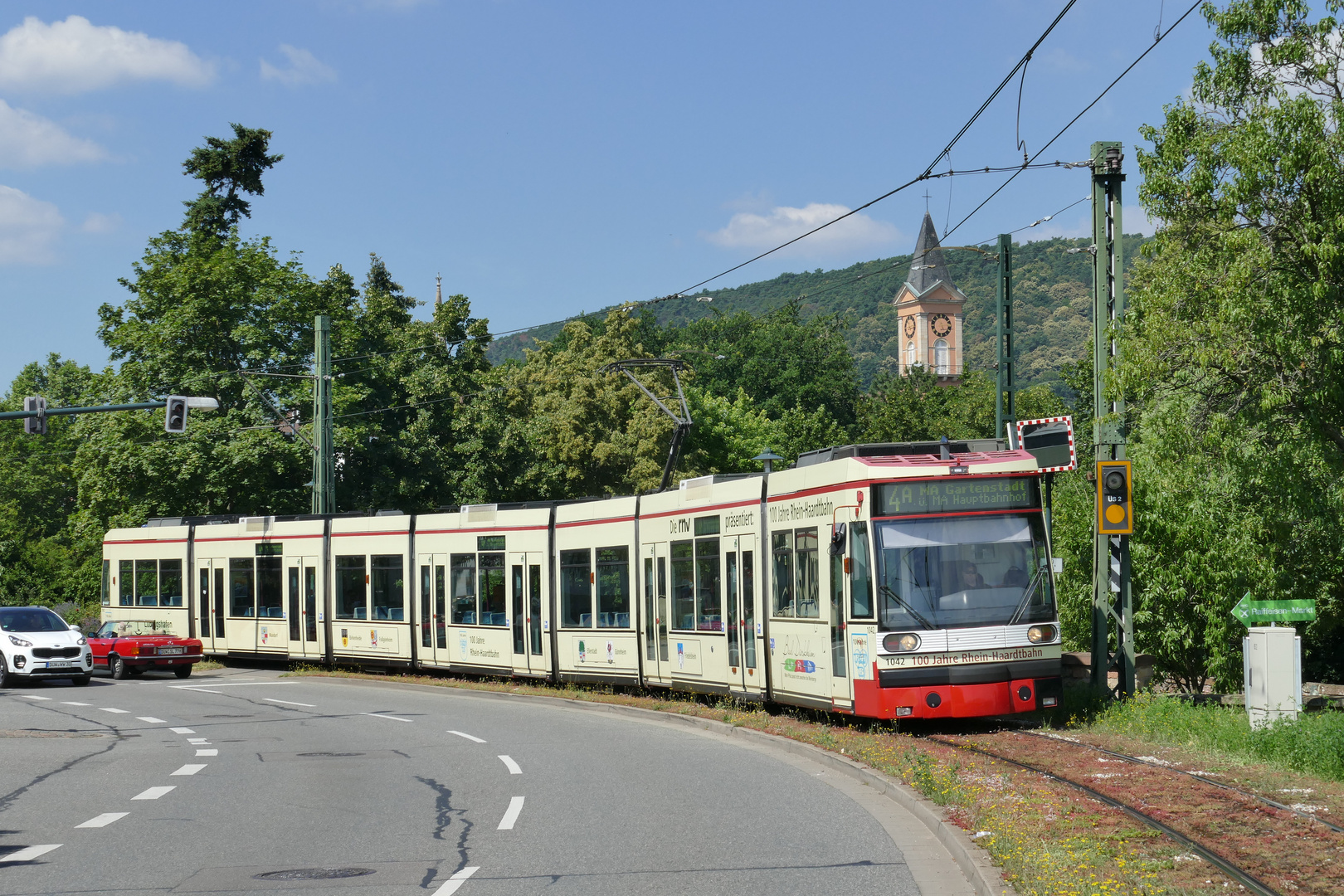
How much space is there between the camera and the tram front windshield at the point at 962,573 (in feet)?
51.2

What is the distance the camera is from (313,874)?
8750mm

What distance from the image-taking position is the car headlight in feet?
51.9

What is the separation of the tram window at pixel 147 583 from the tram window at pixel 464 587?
39.3 feet

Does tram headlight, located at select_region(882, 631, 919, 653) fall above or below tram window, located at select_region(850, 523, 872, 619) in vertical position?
below

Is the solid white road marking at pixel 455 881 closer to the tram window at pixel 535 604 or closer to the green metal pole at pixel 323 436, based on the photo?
the tram window at pixel 535 604

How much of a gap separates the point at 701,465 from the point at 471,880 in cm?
6333

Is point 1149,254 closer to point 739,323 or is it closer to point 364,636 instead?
point 364,636

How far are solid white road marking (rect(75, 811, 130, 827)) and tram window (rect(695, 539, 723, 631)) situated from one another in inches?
384

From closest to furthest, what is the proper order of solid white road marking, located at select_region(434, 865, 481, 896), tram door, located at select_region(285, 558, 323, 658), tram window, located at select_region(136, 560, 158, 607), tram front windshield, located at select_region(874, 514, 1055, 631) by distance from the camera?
1. solid white road marking, located at select_region(434, 865, 481, 896)
2. tram front windshield, located at select_region(874, 514, 1055, 631)
3. tram door, located at select_region(285, 558, 323, 658)
4. tram window, located at select_region(136, 560, 158, 607)

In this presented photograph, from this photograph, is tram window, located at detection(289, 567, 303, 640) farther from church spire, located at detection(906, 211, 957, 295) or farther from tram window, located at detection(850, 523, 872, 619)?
church spire, located at detection(906, 211, 957, 295)

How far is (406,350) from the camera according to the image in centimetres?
5869

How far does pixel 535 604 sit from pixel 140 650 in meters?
11.4

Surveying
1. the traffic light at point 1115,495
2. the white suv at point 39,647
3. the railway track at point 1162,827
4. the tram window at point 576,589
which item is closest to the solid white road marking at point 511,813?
the railway track at point 1162,827

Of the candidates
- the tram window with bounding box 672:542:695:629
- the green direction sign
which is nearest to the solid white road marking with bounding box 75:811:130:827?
the tram window with bounding box 672:542:695:629
